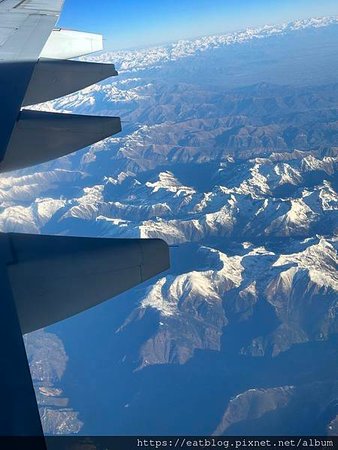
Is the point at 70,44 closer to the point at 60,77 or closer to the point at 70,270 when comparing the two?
the point at 60,77

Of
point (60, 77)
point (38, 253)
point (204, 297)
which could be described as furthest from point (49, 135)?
point (204, 297)

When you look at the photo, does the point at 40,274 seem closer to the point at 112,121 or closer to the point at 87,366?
the point at 112,121

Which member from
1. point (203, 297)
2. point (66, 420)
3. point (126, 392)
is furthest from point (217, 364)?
point (66, 420)

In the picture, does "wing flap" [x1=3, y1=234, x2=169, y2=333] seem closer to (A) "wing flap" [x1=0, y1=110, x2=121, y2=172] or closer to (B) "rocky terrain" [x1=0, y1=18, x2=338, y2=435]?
(A) "wing flap" [x1=0, y1=110, x2=121, y2=172]

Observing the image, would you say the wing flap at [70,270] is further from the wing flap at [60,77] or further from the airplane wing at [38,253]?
the wing flap at [60,77]

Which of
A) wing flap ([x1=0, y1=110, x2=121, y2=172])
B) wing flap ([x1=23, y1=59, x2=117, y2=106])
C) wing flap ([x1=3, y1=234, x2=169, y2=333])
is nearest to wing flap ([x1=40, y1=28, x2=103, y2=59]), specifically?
wing flap ([x1=23, y1=59, x2=117, y2=106])

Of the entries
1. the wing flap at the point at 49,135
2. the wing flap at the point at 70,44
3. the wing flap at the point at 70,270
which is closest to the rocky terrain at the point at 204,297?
the wing flap at the point at 49,135
